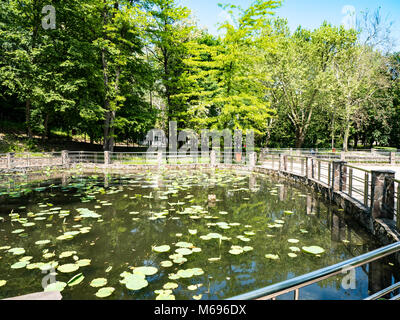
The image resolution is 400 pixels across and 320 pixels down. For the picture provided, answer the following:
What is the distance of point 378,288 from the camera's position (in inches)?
133

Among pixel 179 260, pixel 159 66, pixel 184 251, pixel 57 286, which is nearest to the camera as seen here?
pixel 57 286

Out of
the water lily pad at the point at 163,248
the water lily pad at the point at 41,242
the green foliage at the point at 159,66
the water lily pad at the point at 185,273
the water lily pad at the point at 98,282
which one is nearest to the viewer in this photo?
the water lily pad at the point at 98,282

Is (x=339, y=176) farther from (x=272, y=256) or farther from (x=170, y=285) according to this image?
(x=170, y=285)

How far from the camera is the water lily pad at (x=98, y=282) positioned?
11.0 feet

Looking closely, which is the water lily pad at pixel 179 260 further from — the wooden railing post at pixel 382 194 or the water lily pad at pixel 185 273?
the wooden railing post at pixel 382 194

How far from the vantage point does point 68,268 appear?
3.76m

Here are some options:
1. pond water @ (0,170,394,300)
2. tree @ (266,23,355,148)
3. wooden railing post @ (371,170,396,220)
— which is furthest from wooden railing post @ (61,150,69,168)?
tree @ (266,23,355,148)

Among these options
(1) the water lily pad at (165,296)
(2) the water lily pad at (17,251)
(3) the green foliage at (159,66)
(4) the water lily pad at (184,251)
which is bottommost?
(2) the water lily pad at (17,251)

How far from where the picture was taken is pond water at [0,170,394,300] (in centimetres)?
337

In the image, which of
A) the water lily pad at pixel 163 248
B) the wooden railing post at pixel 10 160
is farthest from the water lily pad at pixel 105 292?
the wooden railing post at pixel 10 160

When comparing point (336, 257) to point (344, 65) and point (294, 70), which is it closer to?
point (294, 70)

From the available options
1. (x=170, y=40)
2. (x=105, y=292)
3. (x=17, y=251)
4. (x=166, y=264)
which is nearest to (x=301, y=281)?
(x=105, y=292)

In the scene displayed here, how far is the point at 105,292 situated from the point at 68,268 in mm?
980

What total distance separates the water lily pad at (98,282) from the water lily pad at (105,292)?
15 centimetres
